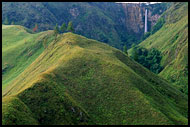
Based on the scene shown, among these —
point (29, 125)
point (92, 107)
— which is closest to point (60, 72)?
point (92, 107)

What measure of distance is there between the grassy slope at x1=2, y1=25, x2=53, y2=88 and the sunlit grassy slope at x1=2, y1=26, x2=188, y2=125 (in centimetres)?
4937

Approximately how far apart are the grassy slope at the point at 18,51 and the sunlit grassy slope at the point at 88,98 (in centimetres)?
4937

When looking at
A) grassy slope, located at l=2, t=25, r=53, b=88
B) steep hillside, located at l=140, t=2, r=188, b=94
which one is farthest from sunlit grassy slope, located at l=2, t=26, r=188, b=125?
grassy slope, located at l=2, t=25, r=53, b=88

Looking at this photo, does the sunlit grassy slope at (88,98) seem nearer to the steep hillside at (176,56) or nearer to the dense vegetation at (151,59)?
the steep hillside at (176,56)

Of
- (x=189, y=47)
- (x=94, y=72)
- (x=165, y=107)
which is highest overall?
(x=94, y=72)

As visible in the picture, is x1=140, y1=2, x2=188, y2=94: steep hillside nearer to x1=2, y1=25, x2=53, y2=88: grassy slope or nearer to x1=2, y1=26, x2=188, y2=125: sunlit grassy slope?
x1=2, y1=26, x2=188, y2=125: sunlit grassy slope

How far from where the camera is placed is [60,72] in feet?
253

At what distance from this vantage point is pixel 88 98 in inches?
2776

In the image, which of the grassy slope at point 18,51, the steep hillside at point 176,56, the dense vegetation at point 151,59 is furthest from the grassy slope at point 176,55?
the grassy slope at point 18,51

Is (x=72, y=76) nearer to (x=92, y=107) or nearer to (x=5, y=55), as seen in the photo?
(x=92, y=107)

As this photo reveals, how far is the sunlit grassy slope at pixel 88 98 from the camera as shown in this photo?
2309 inches

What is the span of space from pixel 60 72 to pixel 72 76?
343cm

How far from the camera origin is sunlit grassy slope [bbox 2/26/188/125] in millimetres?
58656

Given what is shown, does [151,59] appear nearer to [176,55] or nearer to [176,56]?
[176,55]
